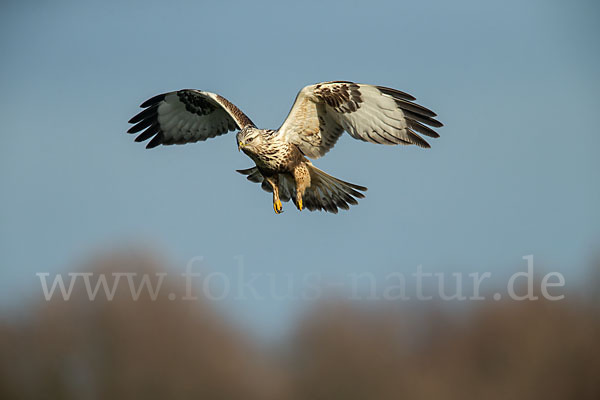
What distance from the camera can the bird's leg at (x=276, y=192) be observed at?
462 inches

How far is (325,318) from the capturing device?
33.3 metres

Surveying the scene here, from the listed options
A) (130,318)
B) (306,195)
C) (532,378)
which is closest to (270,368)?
(130,318)

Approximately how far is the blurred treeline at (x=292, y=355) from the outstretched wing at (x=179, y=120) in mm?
14273

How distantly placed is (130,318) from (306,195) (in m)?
18.0

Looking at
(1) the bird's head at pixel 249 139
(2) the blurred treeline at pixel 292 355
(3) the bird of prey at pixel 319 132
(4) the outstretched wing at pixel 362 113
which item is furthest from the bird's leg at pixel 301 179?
(2) the blurred treeline at pixel 292 355

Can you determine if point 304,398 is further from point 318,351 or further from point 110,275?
point 110,275

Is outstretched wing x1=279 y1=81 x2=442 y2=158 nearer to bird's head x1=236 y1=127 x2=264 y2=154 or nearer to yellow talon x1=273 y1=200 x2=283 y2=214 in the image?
bird's head x1=236 y1=127 x2=264 y2=154

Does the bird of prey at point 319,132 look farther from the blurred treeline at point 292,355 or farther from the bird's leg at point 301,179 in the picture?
the blurred treeline at point 292,355

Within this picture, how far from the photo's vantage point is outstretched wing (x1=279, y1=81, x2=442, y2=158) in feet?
37.4

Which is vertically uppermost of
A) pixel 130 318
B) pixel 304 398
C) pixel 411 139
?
pixel 411 139

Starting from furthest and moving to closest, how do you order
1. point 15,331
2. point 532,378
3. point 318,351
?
point 318,351
point 532,378
point 15,331

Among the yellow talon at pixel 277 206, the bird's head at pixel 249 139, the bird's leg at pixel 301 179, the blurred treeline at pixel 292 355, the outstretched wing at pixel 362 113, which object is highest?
the outstretched wing at pixel 362 113

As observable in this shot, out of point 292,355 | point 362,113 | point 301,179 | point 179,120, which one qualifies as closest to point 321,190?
point 301,179

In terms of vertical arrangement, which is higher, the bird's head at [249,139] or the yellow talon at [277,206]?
the bird's head at [249,139]
